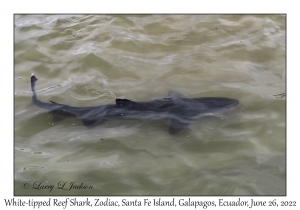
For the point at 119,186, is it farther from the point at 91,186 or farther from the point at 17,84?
the point at 17,84

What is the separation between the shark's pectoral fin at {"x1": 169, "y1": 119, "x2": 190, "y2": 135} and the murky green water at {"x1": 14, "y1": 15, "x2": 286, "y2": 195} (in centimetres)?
8

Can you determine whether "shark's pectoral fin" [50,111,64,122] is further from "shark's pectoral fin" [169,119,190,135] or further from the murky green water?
"shark's pectoral fin" [169,119,190,135]

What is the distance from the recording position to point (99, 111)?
5312mm

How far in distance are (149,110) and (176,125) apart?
1.79 feet

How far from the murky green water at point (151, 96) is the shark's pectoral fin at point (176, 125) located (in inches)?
3.2

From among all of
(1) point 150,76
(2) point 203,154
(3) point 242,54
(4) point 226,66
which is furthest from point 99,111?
(3) point 242,54

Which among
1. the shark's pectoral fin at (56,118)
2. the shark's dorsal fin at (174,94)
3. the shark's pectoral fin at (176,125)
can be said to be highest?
the shark's dorsal fin at (174,94)

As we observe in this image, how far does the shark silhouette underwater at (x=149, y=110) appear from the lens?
521cm

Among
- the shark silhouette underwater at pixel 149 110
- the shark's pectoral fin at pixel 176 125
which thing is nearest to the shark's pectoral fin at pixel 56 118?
the shark silhouette underwater at pixel 149 110

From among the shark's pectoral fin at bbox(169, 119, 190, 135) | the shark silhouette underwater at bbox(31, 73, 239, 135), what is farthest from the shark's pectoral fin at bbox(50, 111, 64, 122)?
the shark's pectoral fin at bbox(169, 119, 190, 135)

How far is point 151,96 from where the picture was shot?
582 cm

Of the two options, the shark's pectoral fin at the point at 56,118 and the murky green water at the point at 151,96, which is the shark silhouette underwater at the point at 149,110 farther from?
the murky green water at the point at 151,96

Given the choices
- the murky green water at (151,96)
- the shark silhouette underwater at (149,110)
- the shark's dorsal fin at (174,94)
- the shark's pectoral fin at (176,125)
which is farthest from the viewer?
the shark's dorsal fin at (174,94)

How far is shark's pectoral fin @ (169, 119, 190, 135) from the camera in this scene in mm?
4977
